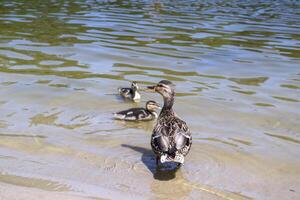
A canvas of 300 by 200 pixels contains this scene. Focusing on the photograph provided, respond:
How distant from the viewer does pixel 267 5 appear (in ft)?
70.0

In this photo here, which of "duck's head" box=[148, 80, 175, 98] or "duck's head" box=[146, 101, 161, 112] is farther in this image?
"duck's head" box=[146, 101, 161, 112]

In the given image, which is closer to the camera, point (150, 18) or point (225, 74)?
point (225, 74)

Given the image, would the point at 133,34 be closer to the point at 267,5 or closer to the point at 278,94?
the point at 278,94

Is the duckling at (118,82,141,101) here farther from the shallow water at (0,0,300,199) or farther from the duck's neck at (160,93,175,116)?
the duck's neck at (160,93,175,116)

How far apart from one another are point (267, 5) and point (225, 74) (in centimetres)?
1225

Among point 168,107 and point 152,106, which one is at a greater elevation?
point 168,107

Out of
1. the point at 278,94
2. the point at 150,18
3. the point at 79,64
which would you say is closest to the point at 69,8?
the point at 150,18

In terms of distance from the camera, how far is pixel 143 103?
8.43 m

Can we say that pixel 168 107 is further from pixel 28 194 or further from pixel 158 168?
pixel 28 194

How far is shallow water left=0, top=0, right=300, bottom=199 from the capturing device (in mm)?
5359

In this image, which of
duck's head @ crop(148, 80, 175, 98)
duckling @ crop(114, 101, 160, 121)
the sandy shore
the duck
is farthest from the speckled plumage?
duckling @ crop(114, 101, 160, 121)

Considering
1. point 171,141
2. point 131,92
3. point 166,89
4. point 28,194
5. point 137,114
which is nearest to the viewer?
point 28,194

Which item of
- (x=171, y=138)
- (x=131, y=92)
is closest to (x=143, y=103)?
(x=131, y=92)

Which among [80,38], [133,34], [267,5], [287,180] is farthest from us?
[267,5]
